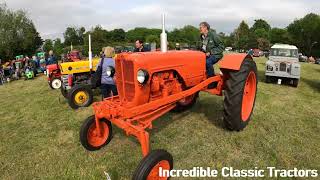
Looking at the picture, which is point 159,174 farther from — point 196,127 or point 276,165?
point 196,127

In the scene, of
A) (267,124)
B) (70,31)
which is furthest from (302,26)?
(267,124)

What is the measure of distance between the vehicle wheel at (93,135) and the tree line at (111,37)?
312 centimetres

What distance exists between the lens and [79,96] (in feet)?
27.0

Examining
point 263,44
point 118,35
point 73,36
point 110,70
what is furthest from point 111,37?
point 110,70

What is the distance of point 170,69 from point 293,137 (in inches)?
105

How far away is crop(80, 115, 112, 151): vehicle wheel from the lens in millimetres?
4852

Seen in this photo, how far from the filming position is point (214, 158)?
15.5 feet

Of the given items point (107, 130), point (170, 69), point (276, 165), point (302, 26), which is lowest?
point (276, 165)

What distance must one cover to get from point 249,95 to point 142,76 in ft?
9.92

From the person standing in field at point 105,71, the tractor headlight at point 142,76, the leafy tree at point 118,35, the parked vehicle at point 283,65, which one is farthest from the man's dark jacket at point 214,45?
the leafy tree at point 118,35

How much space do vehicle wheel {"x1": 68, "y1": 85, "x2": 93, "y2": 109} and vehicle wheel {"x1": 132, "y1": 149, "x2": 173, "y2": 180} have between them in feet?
15.8

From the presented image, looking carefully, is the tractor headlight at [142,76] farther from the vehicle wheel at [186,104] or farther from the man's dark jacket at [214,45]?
the vehicle wheel at [186,104]

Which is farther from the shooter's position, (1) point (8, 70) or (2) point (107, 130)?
(1) point (8, 70)

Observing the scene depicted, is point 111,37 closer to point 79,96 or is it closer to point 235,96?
point 79,96
